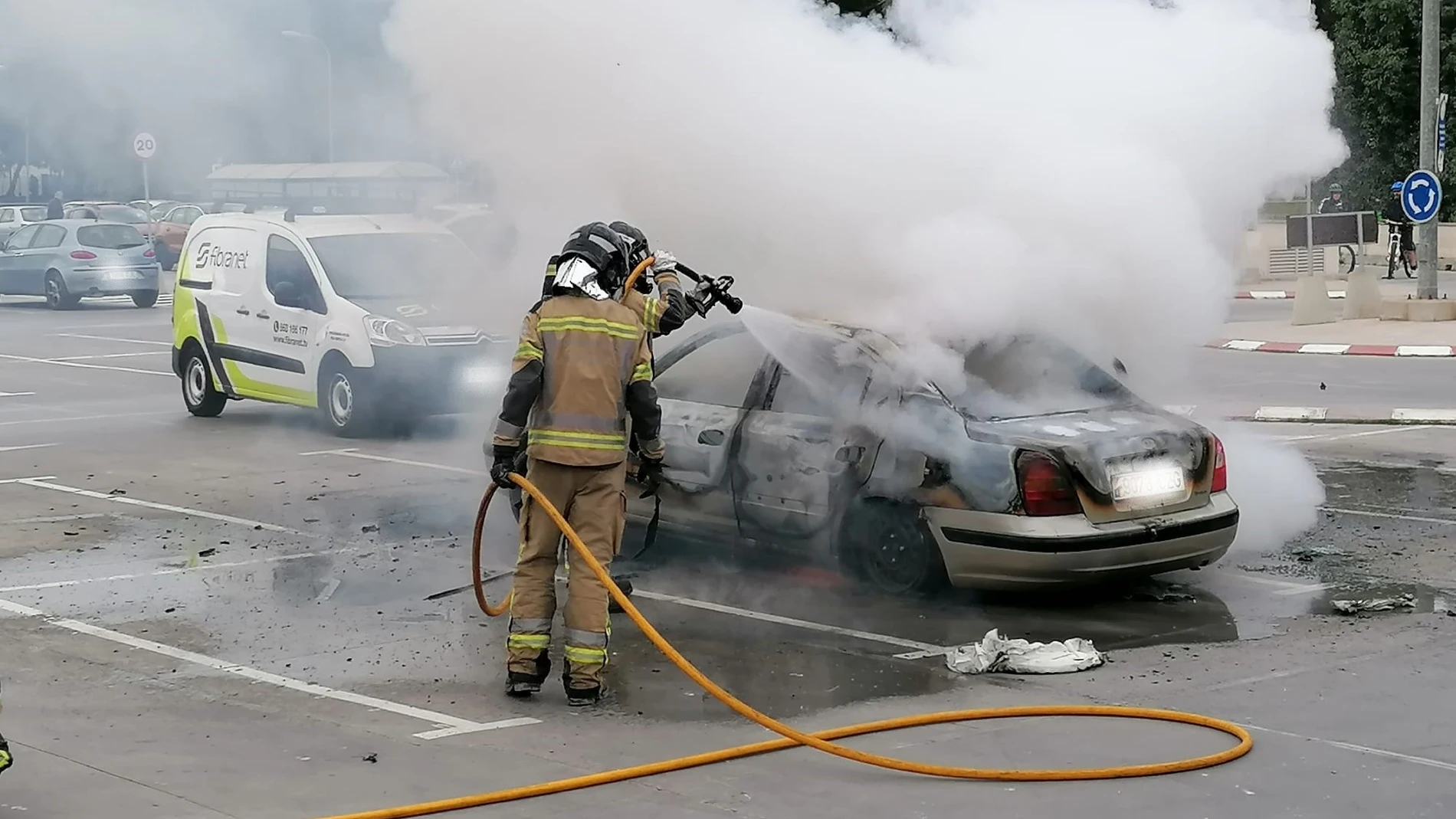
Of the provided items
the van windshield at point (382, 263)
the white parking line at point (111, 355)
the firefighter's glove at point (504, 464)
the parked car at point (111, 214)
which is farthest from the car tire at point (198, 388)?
the parked car at point (111, 214)

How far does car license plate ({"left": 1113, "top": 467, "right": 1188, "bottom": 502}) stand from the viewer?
8.08 metres

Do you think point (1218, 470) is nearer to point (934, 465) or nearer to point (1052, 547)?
point (1052, 547)

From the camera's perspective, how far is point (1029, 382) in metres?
8.69

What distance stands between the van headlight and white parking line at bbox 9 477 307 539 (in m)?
2.76

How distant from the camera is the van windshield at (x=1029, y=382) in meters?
8.41

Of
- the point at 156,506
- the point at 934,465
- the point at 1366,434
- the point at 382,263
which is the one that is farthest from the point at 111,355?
the point at 934,465

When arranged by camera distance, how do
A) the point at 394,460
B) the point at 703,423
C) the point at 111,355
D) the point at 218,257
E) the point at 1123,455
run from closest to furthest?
the point at 1123,455
the point at 703,423
the point at 394,460
the point at 218,257
the point at 111,355

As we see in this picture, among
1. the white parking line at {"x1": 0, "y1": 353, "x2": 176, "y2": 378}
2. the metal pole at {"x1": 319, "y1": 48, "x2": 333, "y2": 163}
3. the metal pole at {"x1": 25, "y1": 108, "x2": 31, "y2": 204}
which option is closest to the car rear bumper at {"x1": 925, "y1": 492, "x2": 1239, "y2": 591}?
the metal pole at {"x1": 319, "y1": 48, "x2": 333, "y2": 163}

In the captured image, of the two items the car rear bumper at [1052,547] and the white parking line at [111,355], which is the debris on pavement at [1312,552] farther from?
the white parking line at [111,355]

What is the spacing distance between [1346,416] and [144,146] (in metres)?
9.92

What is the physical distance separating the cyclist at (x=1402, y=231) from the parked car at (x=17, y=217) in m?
23.8

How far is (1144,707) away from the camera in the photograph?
669cm

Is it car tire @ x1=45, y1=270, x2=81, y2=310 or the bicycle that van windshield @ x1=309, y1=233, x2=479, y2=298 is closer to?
car tire @ x1=45, y1=270, x2=81, y2=310

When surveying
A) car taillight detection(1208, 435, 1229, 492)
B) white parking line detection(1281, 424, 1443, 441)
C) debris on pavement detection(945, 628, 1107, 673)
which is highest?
car taillight detection(1208, 435, 1229, 492)
